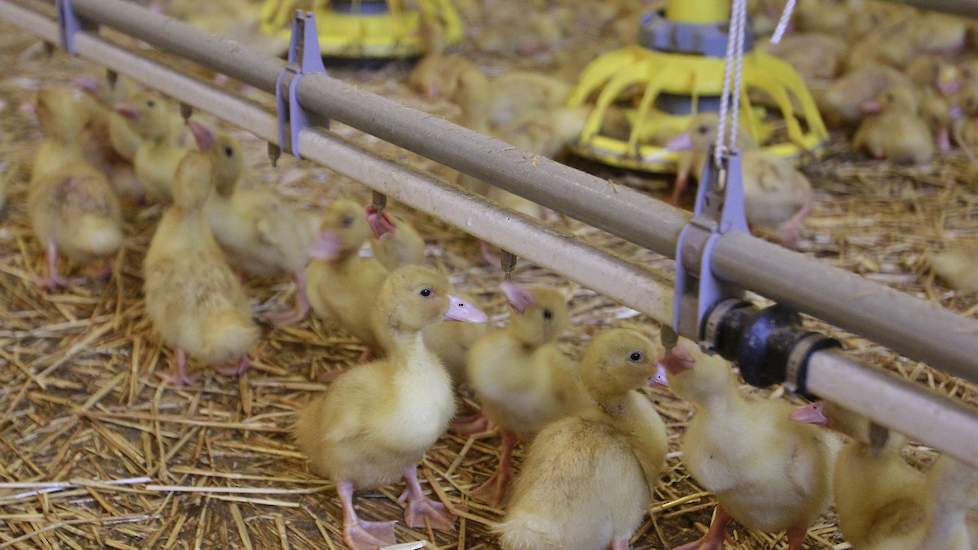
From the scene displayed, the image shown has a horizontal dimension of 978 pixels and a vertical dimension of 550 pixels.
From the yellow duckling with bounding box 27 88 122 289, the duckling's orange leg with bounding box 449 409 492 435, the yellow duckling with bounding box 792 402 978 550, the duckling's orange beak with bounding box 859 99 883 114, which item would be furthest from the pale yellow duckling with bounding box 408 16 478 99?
the yellow duckling with bounding box 792 402 978 550

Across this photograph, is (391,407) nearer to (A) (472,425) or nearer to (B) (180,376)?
(A) (472,425)

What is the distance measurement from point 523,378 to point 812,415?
2.17ft

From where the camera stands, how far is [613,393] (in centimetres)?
211

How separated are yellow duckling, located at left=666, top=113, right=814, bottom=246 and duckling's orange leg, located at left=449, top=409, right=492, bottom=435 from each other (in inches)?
51.7

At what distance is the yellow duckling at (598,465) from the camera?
1910 mm

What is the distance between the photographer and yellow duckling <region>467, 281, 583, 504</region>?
7.74 ft

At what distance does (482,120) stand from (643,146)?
2.24ft

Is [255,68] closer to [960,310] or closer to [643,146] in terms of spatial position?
[643,146]

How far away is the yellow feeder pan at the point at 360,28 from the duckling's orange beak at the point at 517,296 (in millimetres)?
3327

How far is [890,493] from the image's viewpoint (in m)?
1.90

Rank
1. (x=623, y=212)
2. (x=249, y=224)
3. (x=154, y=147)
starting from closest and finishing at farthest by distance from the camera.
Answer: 1. (x=623, y=212)
2. (x=249, y=224)
3. (x=154, y=147)

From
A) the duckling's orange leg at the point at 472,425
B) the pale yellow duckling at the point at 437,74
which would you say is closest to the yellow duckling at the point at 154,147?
the duckling's orange leg at the point at 472,425

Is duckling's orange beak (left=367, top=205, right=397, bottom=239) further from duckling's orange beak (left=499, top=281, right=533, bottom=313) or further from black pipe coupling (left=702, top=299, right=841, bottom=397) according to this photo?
black pipe coupling (left=702, top=299, right=841, bottom=397)

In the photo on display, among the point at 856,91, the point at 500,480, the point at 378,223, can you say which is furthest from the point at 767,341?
the point at 856,91
